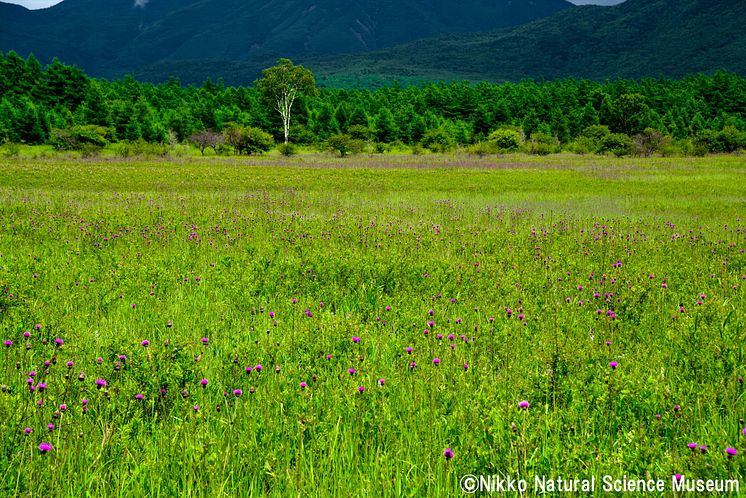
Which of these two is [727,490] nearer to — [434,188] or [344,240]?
[344,240]

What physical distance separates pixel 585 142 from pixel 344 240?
209 feet

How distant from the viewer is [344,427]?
2818mm

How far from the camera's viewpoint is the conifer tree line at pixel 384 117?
191 feet

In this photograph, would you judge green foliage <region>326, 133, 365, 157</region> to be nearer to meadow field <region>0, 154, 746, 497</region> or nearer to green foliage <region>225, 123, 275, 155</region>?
green foliage <region>225, 123, 275, 155</region>

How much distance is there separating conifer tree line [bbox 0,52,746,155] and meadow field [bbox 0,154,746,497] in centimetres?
5172

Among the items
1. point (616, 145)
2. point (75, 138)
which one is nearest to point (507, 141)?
point (616, 145)

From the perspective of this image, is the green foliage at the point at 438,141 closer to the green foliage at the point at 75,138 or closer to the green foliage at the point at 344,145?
the green foliage at the point at 344,145

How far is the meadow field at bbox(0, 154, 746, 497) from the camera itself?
2.42m

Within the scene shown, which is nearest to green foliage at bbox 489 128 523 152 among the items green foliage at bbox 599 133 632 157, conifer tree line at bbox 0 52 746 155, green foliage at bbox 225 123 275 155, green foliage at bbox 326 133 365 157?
conifer tree line at bbox 0 52 746 155

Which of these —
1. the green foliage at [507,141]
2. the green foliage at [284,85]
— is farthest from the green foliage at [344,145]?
the green foliage at [284,85]

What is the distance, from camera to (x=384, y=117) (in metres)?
76.6

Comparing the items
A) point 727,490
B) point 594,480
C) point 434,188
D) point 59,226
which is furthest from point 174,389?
point 434,188

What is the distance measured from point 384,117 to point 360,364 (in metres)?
76.2

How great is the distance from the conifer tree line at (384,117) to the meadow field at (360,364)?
2036 inches
